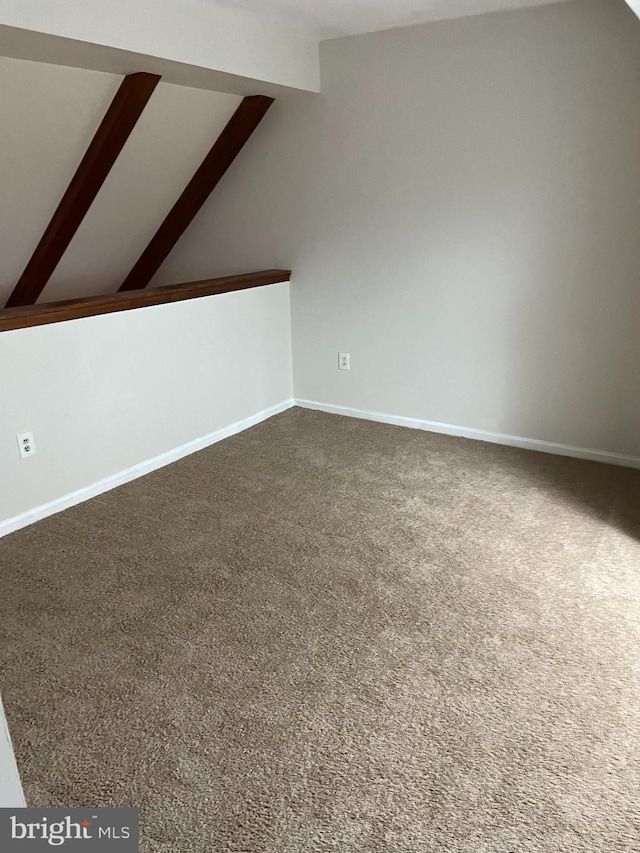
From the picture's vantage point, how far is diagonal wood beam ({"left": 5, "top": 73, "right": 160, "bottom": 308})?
122 inches

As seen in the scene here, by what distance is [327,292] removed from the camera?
4.05 m

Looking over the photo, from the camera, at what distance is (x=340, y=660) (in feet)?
6.61

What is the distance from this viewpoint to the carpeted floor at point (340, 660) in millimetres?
1536

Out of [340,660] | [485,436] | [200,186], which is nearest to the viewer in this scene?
[340,660]

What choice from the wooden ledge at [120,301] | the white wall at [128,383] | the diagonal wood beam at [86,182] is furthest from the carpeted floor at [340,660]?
the diagonal wood beam at [86,182]

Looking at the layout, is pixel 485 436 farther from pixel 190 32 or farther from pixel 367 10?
pixel 190 32

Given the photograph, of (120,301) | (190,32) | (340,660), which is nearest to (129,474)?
(120,301)

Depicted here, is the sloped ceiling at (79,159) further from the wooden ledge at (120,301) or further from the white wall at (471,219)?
the wooden ledge at (120,301)

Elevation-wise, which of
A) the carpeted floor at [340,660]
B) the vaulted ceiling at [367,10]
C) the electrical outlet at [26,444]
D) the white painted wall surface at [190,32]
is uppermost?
the vaulted ceiling at [367,10]

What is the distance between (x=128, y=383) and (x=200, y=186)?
156 cm

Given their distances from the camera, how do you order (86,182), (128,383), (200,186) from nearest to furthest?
(128,383) < (86,182) < (200,186)

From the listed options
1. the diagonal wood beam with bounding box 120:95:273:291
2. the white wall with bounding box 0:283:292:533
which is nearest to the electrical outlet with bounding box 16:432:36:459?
the white wall with bounding box 0:283:292:533

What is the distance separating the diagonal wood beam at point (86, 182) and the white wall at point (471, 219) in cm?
99

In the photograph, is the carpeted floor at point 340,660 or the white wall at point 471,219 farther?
the white wall at point 471,219
